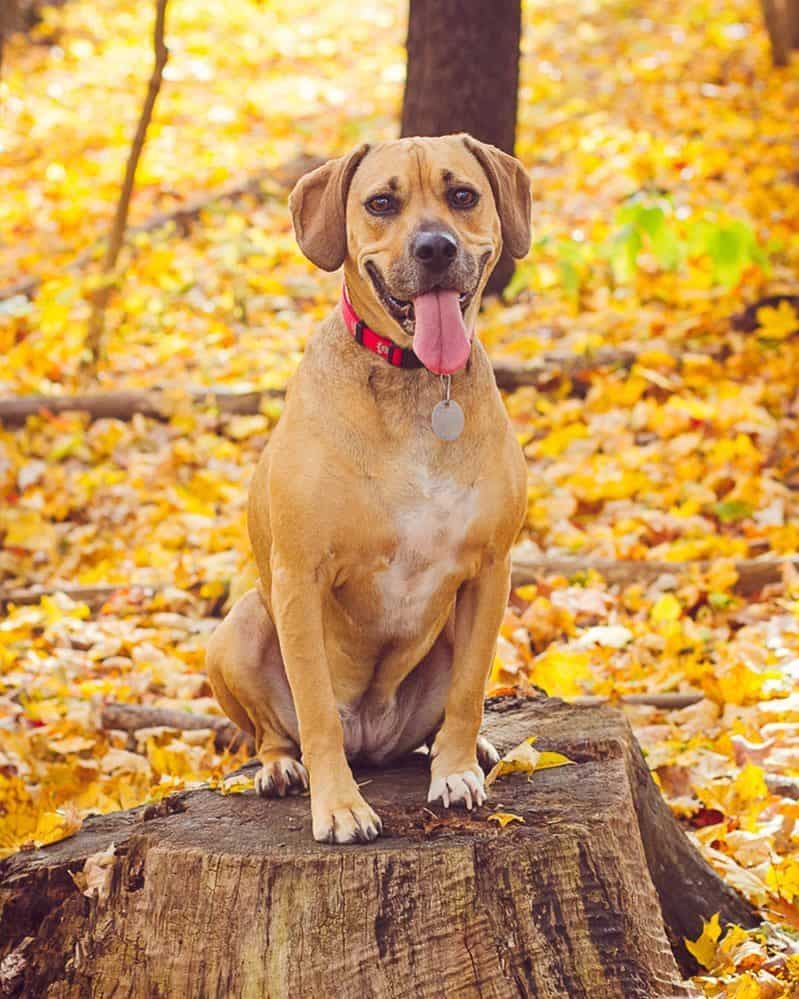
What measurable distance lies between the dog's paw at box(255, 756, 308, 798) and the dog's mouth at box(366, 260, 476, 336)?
1286 mm

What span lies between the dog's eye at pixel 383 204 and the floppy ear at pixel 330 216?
13 centimetres

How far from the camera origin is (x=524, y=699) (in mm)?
4324

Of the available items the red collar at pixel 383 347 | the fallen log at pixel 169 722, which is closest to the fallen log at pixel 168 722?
the fallen log at pixel 169 722

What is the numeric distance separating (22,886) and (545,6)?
14.9 m

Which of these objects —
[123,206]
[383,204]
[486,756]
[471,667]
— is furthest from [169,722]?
[123,206]

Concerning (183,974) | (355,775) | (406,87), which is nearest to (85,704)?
(355,775)

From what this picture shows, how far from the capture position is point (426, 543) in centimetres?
339

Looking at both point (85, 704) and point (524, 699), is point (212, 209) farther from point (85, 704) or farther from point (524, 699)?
point (524, 699)

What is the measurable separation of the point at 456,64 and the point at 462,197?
16.7 ft

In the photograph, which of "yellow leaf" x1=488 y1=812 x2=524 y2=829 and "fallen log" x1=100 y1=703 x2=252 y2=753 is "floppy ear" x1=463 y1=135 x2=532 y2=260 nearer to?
"yellow leaf" x1=488 y1=812 x2=524 y2=829

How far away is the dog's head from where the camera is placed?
Result: 3277 millimetres

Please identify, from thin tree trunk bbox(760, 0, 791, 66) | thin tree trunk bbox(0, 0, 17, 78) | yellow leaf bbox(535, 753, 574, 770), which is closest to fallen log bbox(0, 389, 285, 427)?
yellow leaf bbox(535, 753, 574, 770)

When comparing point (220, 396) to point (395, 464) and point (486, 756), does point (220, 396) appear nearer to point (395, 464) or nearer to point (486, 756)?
point (486, 756)

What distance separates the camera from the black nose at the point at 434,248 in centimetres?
322
